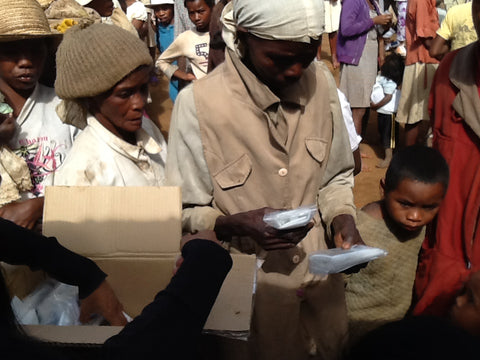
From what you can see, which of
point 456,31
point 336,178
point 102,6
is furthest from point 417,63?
point 336,178

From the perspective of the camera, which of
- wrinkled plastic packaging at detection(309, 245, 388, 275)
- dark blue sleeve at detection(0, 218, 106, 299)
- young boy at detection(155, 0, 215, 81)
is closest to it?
dark blue sleeve at detection(0, 218, 106, 299)

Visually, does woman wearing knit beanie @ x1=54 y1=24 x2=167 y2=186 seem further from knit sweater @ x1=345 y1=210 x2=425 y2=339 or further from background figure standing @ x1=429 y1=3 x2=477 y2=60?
background figure standing @ x1=429 y1=3 x2=477 y2=60

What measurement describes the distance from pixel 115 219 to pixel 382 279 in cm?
147

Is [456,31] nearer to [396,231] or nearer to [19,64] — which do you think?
[396,231]

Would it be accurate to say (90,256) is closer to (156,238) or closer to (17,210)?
(156,238)

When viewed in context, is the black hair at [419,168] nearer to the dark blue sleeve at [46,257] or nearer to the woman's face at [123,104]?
the woman's face at [123,104]

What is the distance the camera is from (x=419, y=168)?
2.49 m

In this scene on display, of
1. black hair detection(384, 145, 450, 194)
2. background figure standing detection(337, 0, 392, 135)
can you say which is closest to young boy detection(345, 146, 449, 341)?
black hair detection(384, 145, 450, 194)

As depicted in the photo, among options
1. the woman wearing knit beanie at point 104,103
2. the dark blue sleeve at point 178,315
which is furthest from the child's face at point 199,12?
the dark blue sleeve at point 178,315

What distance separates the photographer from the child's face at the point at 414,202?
248cm

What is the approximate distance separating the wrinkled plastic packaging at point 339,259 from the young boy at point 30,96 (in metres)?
1.50

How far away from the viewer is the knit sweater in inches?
104

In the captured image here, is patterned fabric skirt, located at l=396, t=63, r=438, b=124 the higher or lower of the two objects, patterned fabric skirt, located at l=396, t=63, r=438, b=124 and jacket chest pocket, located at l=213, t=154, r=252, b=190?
the lower

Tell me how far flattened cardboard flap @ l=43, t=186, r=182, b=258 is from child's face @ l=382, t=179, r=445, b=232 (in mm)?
1177
